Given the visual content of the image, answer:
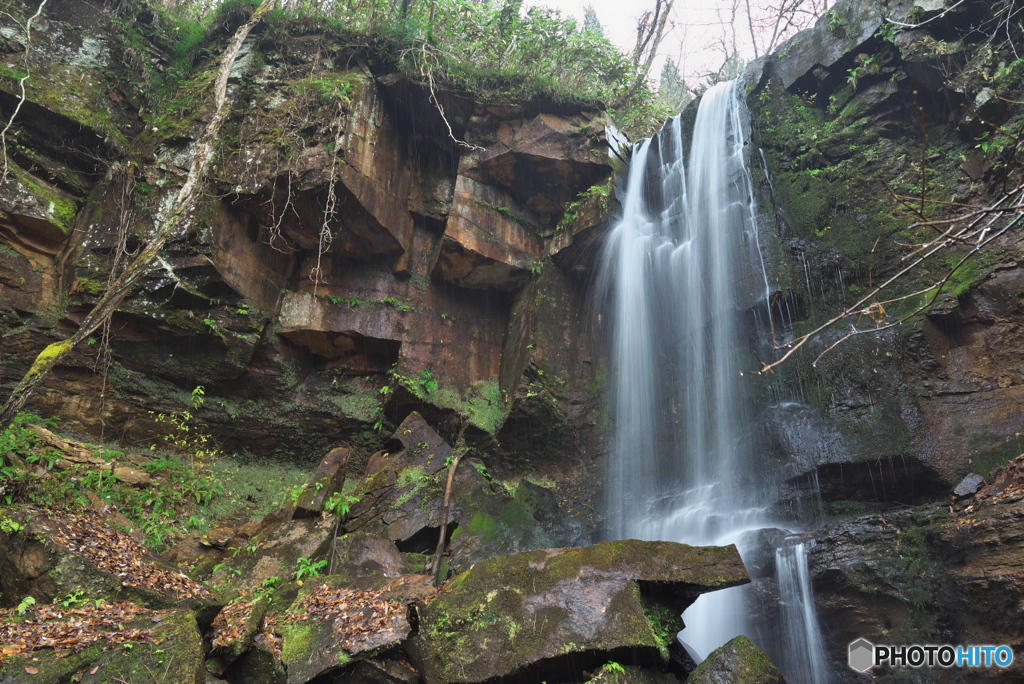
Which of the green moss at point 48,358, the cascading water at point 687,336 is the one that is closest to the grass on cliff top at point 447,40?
the cascading water at point 687,336

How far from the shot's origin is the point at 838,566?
22.2 feet

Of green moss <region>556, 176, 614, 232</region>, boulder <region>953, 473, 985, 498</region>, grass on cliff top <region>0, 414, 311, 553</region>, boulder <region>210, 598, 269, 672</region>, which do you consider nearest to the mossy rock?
boulder <region>210, 598, 269, 672</region>

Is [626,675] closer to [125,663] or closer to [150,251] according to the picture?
[125,663]

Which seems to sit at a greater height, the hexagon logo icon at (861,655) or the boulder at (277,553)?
the boulder at (277,553)

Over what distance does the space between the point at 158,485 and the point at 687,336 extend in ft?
30.0

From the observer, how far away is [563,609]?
4.91 meters

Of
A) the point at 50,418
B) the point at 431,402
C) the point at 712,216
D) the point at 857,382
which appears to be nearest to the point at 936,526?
the point at 857,382

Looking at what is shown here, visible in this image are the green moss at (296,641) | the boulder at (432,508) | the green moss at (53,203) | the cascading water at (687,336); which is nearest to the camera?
the green moss at (296,641)

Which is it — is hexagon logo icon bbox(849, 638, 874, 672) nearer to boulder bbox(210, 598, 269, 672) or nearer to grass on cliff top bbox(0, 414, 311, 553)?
boulder bbox(210, 598, 269, 672)

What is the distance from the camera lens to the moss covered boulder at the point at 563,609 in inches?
180

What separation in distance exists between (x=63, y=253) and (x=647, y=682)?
419 inches

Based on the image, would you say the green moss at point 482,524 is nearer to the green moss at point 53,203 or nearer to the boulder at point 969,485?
the boulder at point 969,485

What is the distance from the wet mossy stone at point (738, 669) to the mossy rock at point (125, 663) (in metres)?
3.83

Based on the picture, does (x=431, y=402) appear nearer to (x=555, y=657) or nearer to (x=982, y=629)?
(x=555, y=657)
